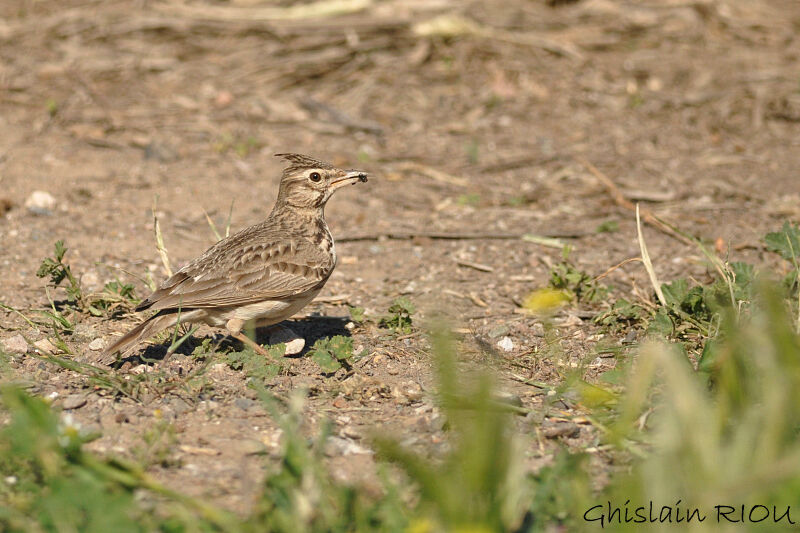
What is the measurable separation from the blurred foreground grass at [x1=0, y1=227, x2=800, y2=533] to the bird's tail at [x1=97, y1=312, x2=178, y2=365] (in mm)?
1192

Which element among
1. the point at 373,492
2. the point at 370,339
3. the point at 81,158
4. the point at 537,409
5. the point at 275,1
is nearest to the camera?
the point at 373,492

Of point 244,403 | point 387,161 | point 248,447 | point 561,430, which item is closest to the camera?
point 248,447

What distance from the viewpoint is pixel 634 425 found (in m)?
4.01

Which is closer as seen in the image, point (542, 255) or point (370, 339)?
point (370, 339)

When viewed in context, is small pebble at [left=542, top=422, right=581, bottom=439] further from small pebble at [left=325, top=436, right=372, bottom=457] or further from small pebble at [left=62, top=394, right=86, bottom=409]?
small pebble at [left=62, top=394, right=86, bottom=409]

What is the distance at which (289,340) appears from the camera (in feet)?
18.6

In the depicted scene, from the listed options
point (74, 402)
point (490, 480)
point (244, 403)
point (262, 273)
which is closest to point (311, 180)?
point (262, 273)

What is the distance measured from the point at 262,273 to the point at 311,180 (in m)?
0.89

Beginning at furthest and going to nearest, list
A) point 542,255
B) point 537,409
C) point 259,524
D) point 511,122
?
point 511,122
point 542,255
point 537,409
point 259,524

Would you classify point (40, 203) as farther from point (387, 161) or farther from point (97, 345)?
point (387, 161)

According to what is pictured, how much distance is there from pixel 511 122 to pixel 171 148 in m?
3.98

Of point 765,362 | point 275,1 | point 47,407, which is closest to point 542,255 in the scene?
point 765,362

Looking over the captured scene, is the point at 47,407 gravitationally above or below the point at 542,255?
above

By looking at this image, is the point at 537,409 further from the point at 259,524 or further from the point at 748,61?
the point at 748,61
